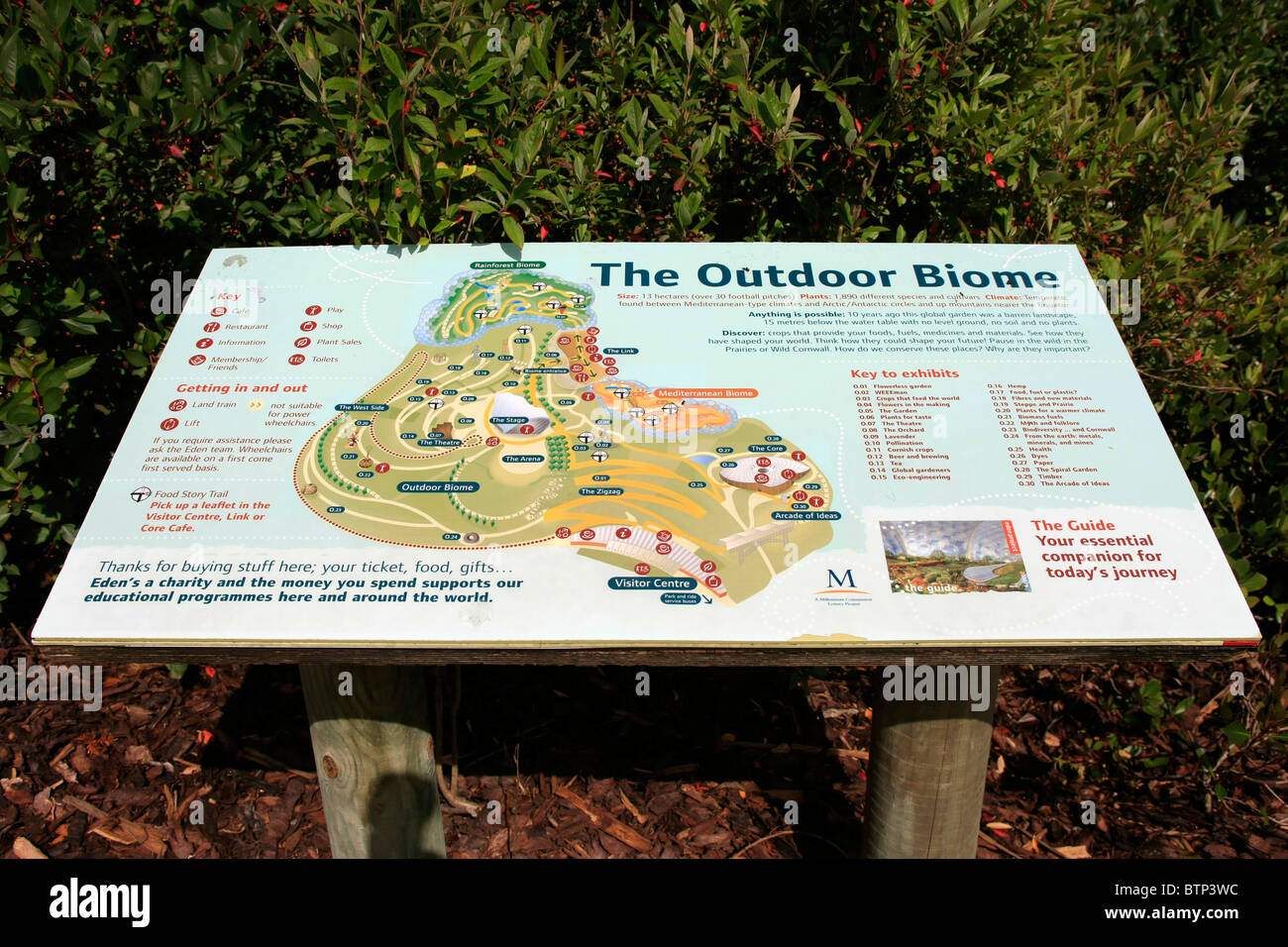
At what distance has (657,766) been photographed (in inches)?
140

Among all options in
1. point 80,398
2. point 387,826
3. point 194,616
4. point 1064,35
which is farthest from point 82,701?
point 1064,35

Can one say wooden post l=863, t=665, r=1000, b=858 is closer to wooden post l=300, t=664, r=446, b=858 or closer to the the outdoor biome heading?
the the outdoor biome heading

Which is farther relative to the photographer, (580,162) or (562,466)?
(580,162)

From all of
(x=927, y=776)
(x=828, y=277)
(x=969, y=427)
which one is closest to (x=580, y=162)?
(x=828, y=277)

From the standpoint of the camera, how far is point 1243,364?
365cm

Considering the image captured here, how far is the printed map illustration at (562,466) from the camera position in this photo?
209 centimetres

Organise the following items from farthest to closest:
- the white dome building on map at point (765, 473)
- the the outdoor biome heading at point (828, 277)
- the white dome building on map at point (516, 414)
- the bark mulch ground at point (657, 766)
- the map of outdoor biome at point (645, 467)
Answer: the bark mulch ground at point (657, 766)
the the outdoor biome heading at point (828, 277)
the white dome building on map at point (516, 414)
the white dome building on map at point (765, 473)
the map of outdoor biome at point (645, 467)

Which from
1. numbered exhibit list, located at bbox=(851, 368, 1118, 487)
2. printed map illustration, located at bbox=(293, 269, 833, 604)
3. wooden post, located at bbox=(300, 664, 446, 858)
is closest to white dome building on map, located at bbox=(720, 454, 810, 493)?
printed map illustration, located at bbox=(293, 269, 833, 604)

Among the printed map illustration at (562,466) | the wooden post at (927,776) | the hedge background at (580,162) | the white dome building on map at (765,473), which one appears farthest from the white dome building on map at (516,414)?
the wooden post at (927,776)

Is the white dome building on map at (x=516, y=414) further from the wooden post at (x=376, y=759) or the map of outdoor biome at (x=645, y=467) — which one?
the wooden post at (x=376, y=759)

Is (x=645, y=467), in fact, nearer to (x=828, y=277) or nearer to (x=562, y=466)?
(x=562, y=466)

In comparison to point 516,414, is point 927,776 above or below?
below

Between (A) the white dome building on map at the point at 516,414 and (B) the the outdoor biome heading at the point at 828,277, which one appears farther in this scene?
(B) the the outdoor biome heading at the point at 828,277

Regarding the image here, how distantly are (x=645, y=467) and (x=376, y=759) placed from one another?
1.02 metres
